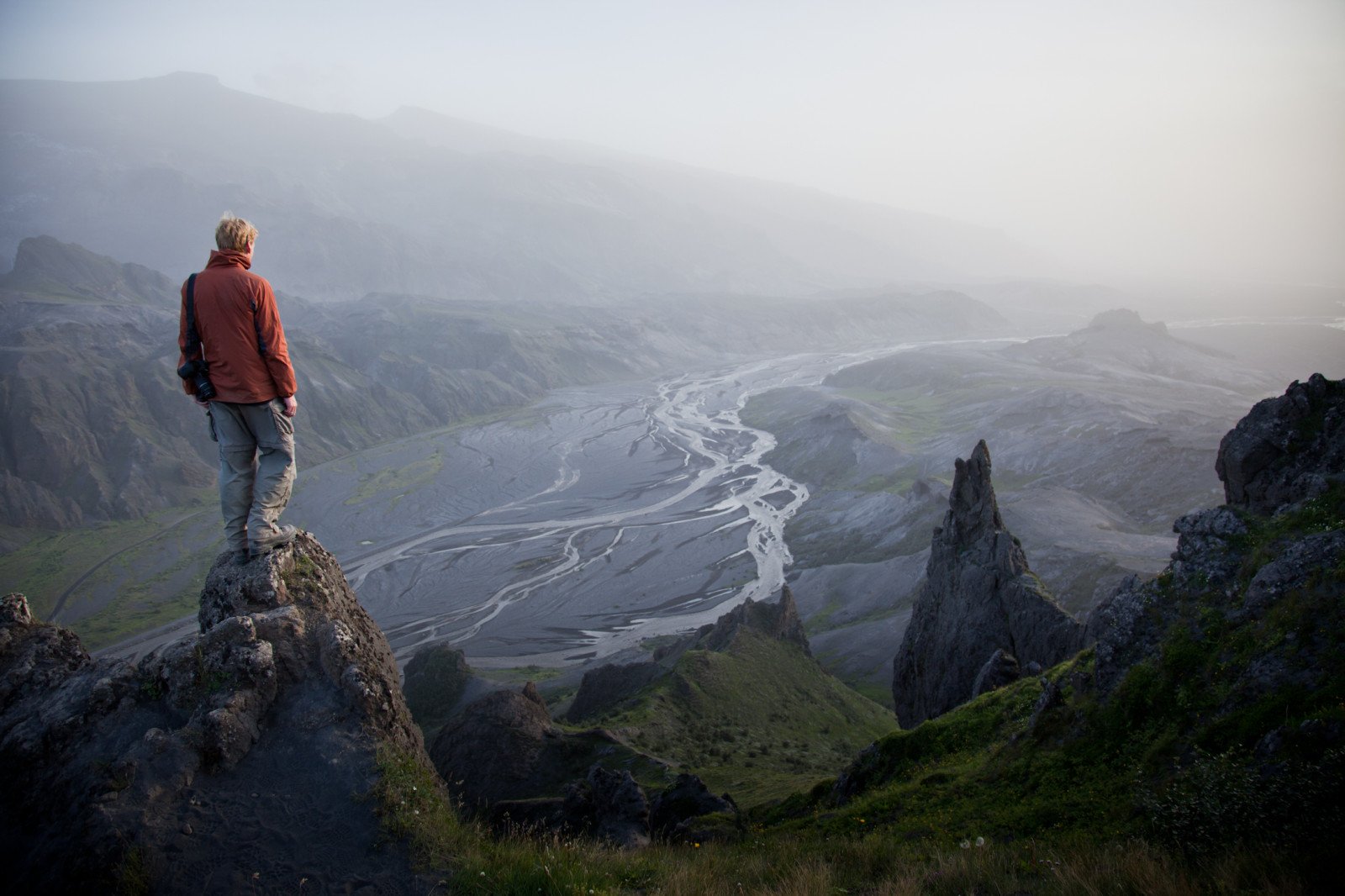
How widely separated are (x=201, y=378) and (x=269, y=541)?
2.33 metres

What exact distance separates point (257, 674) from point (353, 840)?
7.78ft

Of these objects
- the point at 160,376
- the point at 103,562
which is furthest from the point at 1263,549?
the point at 160,376

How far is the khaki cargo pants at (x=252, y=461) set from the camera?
27.6 feet

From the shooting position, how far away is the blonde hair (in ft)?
27.1

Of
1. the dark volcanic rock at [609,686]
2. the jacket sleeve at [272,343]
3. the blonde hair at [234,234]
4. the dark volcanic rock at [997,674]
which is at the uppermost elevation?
the blonde hair at [234,234]

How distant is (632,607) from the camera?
68312 mm

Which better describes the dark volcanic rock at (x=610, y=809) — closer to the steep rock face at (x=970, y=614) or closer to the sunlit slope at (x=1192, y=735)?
the sunlit slope at (x=1192, y=735)

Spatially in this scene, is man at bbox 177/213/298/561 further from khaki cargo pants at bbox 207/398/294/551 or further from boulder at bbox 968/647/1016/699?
boulder at bbox 968/647/1016/699

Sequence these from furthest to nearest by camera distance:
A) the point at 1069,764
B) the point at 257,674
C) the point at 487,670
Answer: the point at 487,670 < the point at 1069,764 < the point at 257,674

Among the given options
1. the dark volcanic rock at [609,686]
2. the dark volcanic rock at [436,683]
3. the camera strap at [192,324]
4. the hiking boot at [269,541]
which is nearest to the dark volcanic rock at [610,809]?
the hiking boot at [269,541]

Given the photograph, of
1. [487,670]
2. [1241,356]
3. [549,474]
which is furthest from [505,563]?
[1241,356]

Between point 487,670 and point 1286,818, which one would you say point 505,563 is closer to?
point 487,670

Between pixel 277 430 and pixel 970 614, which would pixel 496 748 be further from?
pixel 970 614

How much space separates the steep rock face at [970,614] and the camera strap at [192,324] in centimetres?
2740
